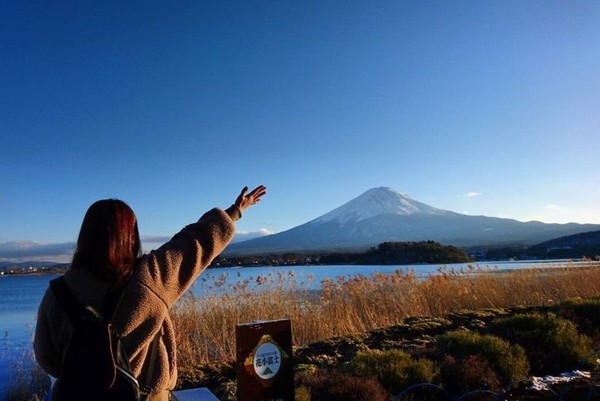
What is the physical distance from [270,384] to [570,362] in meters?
3.71

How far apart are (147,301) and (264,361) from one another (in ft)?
3.97

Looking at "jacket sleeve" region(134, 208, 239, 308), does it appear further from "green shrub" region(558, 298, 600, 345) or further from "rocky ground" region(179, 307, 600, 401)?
"green shrub" region(558, 298, 600, 345)

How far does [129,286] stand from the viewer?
7.07ft

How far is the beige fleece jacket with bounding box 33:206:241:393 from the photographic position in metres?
2.11

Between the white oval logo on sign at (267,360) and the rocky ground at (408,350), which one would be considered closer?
the white oval logo on sign at (267,360)

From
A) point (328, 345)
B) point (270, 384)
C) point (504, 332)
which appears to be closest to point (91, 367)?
point (270, 384)

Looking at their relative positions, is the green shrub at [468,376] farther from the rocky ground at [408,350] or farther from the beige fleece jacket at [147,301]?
the beige fleece jacket at [147,301]

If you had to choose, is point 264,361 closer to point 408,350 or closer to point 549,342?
point 408,350

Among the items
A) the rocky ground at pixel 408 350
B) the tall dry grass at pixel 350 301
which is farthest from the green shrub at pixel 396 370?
the tall dry grass at pixel 350 301

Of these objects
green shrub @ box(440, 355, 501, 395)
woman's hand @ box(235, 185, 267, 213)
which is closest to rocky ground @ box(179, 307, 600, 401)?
green shrub @ box(440, 355, 501, 395)

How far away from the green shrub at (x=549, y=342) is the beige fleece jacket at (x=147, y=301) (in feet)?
13.6

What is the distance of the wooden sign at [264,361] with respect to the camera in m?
3.12

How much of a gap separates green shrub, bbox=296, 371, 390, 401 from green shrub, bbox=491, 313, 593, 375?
2050 millimetres

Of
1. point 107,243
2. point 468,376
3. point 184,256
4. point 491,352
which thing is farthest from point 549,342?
point 107,243
